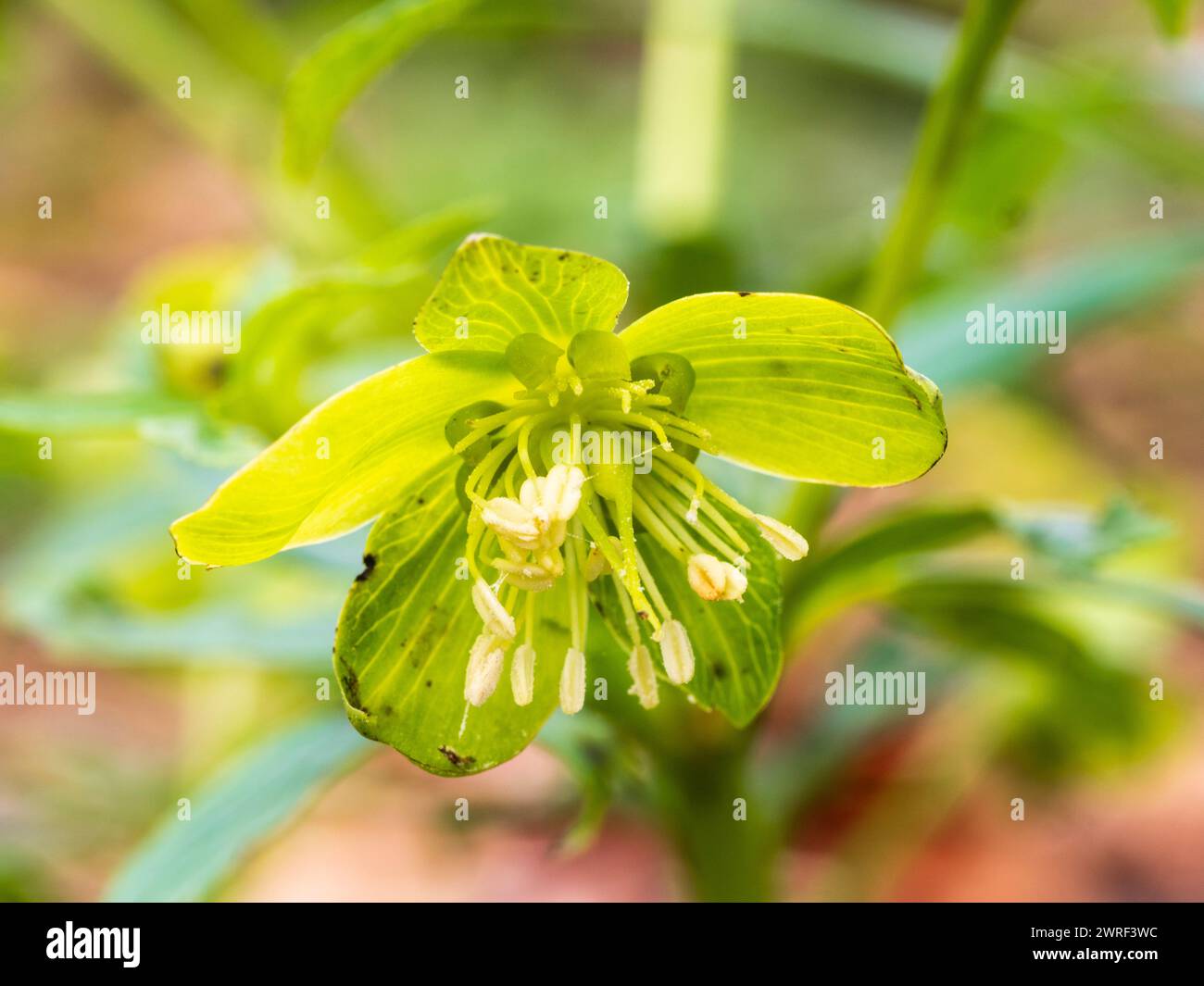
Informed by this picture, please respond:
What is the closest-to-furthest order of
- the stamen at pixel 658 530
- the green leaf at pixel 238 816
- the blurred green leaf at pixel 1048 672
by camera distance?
the stamen at pixel 658 530 → the green leaf at pixel 238 816 → the blurred green leaf at pixel 1048 672

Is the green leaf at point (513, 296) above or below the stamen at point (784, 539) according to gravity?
above

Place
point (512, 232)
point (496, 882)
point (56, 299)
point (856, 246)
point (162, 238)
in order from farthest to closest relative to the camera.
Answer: point (162, 238) → point (56, 299) → point (512, 232) → point (496, 882) → point (856, 246)

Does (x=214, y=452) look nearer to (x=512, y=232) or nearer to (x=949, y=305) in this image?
(x=949, y=305)

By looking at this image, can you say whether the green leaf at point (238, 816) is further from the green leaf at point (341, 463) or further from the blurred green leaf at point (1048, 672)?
the blurred green leaf at point (1048, 672)

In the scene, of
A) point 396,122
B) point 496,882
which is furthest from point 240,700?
point 396,122

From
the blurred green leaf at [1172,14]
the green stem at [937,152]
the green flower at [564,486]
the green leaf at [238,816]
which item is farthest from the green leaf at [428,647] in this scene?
the blurred green leaf at [1172,14]

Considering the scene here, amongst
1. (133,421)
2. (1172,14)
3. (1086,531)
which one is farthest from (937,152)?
(133,421)

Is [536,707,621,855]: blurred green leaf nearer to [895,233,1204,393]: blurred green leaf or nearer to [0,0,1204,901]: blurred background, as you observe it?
[0,0,1204,901]: blurred background
